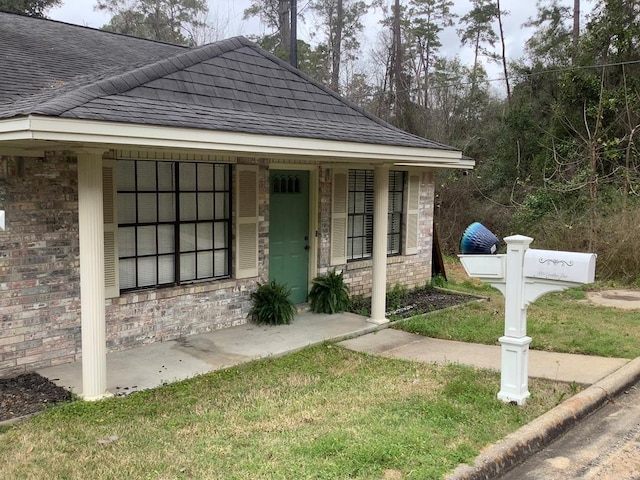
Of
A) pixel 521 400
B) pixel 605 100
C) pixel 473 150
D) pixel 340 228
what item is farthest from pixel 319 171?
pixel 473 150

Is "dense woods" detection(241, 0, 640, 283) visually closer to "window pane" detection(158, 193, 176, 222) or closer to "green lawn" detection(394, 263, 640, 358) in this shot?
"green lawn" detection(394, 263, 640, 358)

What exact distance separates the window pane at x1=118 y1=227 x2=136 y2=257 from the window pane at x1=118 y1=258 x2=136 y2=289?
0.08 metres

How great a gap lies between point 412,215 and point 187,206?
4.70 meters

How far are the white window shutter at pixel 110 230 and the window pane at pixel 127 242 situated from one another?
0.54 ft

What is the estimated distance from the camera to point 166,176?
685 cm

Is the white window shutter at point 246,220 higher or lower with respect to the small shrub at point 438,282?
higher

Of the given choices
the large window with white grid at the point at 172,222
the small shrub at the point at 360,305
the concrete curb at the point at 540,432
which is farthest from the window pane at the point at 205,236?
the concrete curb at the point at 540,432

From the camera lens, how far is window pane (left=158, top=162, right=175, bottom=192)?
6.79m

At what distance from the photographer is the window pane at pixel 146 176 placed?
21.7ft

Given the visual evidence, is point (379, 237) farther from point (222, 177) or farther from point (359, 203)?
point (222, 177)

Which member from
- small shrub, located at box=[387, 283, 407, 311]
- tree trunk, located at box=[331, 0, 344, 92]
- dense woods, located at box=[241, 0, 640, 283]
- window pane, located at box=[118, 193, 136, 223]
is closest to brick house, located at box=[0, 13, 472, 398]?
window pane, located at box=[118, 193, 136, 223]

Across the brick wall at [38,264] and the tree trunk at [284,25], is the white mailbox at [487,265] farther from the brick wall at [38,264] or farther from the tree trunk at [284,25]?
the tree trunk at [284,25]

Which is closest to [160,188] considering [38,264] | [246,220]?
[246,220]

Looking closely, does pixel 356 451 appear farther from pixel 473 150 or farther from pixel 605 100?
pixel 473 150
